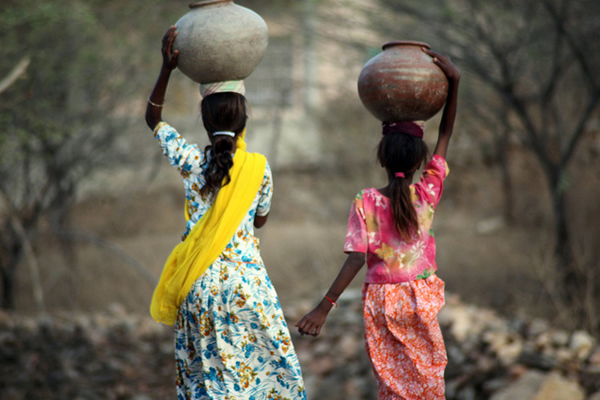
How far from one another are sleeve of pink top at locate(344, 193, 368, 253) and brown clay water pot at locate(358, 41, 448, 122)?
Result: 1.35 ft

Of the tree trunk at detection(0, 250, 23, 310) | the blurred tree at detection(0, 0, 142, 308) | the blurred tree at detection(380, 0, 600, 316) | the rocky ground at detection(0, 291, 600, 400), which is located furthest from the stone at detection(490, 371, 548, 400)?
the tree trunk at detection(0, 250, 23, 310)

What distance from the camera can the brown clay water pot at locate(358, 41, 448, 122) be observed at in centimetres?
261

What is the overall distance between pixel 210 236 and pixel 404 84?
100cm

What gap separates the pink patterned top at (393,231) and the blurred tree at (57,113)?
4058 mm

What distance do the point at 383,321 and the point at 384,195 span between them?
52 cm

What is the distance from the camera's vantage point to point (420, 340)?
104 inches

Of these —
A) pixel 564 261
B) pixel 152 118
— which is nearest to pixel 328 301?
pixel 152 118

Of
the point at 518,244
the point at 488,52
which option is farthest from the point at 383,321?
the point at 518,244

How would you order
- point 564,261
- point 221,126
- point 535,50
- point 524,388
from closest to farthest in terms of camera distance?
point 221,126 < point 524,388 < point 535,50 < point 564,261

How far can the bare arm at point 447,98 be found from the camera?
8.70 feet

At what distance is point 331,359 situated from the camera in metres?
5.69

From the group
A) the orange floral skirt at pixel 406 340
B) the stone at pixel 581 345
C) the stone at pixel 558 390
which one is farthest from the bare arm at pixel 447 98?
the stone at pixel 581 345

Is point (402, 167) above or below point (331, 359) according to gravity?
above

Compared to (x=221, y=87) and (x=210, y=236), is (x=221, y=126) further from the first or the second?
(x=210, y=236)
